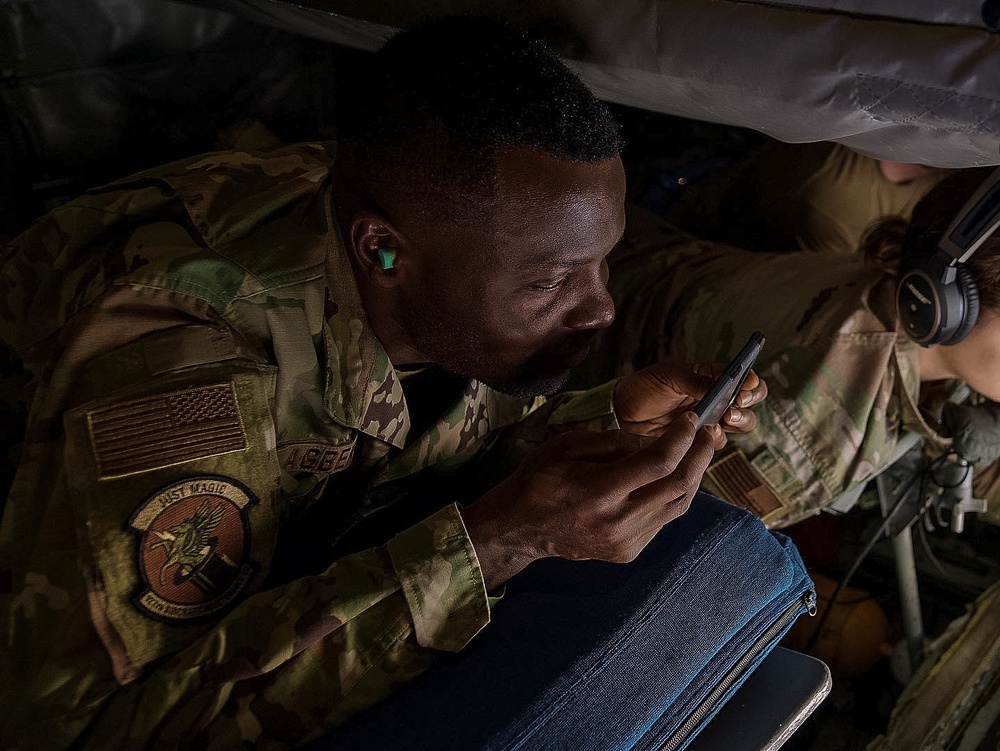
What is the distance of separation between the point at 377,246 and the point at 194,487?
351mm

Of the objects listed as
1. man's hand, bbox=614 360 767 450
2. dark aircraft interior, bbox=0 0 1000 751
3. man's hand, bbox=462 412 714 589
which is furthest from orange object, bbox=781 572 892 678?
man's hand, bbox=462 412 714 589

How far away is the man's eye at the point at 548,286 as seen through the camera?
3.32ft

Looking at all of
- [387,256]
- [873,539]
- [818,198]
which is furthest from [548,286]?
[818,198]

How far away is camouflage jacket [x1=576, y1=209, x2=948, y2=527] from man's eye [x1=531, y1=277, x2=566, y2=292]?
2.05 feet

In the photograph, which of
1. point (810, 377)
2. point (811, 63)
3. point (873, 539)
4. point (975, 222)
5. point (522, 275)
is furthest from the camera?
point (873, 539)

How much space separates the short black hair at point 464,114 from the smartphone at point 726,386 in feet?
0.93

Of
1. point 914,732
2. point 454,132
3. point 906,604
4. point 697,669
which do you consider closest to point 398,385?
point 454,132

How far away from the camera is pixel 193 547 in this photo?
0.91m

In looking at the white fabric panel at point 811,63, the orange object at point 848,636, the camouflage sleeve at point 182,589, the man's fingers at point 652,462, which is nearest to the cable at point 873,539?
the orange object at point 848,636

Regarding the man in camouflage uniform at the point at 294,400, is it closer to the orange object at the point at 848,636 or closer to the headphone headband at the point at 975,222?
the headphone headband at the point at 975,222

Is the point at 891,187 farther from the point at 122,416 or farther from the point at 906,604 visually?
the point at 122,416

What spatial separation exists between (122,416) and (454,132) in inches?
18.2

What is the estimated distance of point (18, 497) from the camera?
0.91 meters

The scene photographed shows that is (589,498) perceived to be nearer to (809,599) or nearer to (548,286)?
(548,286)
